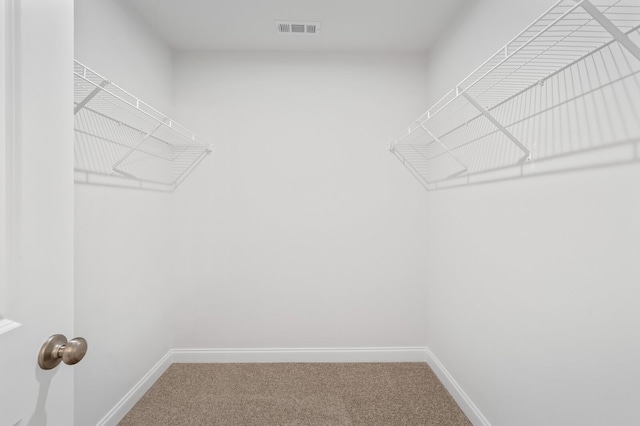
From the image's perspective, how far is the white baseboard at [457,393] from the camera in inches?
70.3

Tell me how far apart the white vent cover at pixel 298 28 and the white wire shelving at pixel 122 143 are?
0.94 m

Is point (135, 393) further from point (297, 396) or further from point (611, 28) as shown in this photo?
point (611, 28)

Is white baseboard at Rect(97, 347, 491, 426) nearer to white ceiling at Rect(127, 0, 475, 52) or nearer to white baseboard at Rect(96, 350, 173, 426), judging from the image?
white baseboard at Rect(96, 350, 173, 426)

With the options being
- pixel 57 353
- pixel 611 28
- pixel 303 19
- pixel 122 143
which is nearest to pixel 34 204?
pixel 57 353

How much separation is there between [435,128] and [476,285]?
1151mm

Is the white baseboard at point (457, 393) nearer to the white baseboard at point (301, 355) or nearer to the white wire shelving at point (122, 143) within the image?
the white baseboard at point (301, 355)

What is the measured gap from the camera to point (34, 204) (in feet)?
1.92

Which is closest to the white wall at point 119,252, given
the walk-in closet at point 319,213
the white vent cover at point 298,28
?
the walk-in closet at point 319,213

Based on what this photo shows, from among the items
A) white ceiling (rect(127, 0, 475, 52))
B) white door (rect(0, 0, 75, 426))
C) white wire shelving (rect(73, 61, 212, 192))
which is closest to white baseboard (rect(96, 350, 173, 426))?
white wire shelving (rect(73, 61, 212, 192))

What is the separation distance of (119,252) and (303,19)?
1782 mm

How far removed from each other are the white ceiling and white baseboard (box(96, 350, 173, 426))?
229 cm

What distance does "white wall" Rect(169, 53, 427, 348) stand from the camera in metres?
2.57

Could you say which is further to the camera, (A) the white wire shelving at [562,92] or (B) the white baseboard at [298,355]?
(B) the white baseboard at [298,355]

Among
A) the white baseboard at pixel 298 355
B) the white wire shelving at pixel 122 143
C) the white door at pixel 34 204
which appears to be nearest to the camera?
the white door at pixel 34 204
